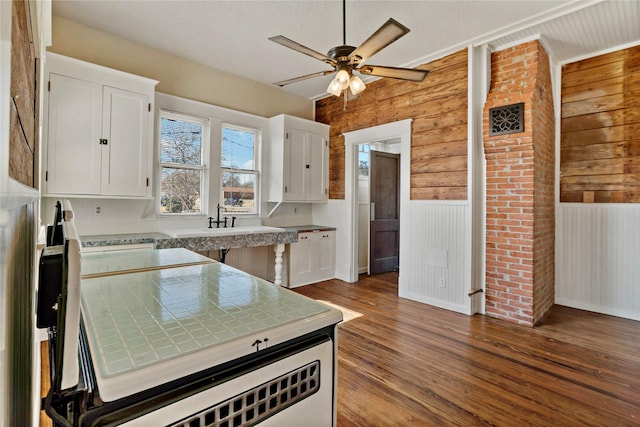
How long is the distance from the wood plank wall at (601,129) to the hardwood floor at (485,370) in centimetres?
141

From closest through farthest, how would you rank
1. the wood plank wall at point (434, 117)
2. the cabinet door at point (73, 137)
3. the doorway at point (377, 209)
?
the cabinet door at point (73, 137)
the wood plank wall at point (434, 117)
the doorway at point (377, 209)

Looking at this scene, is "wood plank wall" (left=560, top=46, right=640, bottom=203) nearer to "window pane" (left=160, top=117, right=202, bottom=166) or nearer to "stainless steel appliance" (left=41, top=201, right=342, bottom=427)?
"stainless steel appliance" (left=41, top=201, right=342, bottom=427)

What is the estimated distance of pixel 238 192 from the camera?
4520 mm

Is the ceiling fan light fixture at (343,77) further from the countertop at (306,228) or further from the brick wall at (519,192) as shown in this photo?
the countertop at (306,228)

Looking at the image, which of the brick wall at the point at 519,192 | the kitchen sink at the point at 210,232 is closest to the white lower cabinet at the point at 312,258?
the kitchen sink at the point at 210,232

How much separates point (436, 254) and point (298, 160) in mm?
2318

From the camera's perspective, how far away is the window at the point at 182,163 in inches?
151

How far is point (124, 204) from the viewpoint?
11.5ft

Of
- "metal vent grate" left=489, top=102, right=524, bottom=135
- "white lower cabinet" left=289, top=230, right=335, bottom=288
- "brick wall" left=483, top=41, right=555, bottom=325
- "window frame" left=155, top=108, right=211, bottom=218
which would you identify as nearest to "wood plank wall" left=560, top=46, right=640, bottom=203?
"brick wall" left=483, top=41, right=555, bottom=325

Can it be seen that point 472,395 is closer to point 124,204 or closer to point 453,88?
point 453,88

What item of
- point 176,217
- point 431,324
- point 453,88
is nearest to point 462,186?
point 453,88

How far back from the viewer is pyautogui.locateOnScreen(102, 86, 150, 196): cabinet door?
10.2 ft

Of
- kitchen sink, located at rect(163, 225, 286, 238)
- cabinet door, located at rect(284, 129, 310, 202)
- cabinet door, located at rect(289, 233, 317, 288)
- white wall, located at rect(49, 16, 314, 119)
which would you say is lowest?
cabinet door, located at rect(289, 233, 317, 288)

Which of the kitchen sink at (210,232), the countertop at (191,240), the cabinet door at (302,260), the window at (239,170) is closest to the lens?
the countertop at (191,240)
